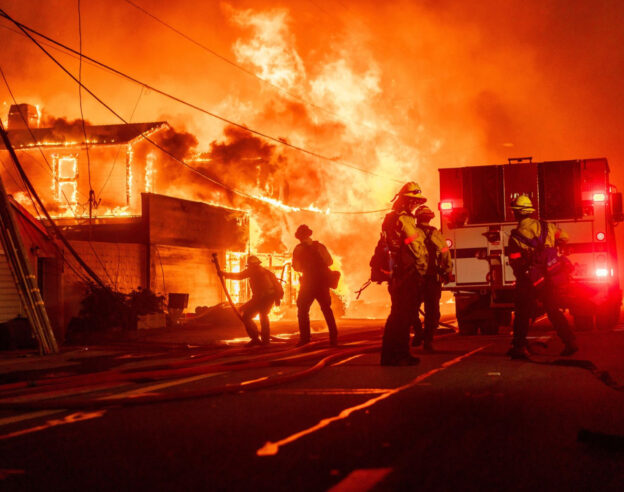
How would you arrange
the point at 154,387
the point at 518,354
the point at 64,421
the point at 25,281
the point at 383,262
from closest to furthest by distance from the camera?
the point at 64,421 < the point at 154,387 < the point at 383,262 < the point at 518,354 < the point at 25,281

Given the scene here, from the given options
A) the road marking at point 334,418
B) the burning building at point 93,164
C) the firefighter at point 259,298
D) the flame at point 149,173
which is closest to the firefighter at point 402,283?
the road marking at point 334,418

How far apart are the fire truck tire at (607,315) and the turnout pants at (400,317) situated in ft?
25.1

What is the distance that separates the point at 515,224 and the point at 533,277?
585 cm

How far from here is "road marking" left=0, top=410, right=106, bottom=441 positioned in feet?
18.3

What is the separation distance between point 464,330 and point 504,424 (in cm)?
1093

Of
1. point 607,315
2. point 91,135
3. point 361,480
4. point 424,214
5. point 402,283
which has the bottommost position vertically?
point 361,480

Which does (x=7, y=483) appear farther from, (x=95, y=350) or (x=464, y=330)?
(x=464, y=330)

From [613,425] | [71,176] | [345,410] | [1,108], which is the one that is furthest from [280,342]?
[1,108]

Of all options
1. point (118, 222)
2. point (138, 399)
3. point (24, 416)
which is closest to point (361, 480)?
point (138, 399)

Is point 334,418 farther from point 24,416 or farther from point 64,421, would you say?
point 24,416

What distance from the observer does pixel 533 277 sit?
9867mm

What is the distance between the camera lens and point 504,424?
18.2ft

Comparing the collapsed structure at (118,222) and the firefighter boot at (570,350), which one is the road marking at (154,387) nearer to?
the firefighter boot at (570,350)

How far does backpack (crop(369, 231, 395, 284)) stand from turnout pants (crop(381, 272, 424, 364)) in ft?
0.47
